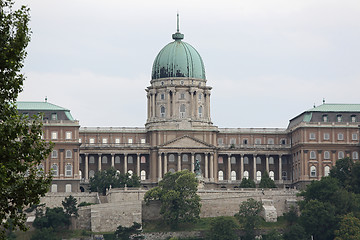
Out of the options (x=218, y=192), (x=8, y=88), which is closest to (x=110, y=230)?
(x=218, y=192)

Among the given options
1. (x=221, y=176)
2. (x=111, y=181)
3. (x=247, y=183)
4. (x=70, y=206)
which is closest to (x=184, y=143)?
(x=221, y=176)

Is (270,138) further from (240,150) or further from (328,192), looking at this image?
(328,192)

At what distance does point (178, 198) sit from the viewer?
148 meters

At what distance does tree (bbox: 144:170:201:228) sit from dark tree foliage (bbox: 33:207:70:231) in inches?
540

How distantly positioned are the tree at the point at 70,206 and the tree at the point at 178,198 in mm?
11505

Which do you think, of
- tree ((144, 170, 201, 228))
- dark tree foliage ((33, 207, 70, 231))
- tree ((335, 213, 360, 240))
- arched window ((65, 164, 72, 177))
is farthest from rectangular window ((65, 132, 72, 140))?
tree ((335, 213, 360, 240))

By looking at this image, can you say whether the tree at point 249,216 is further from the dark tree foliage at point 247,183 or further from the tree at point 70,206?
the tree at point 70,206

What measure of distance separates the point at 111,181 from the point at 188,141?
21.7m

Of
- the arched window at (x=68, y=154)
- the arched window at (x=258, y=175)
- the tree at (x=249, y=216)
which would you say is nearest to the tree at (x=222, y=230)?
the tree at (x=249, y=216)

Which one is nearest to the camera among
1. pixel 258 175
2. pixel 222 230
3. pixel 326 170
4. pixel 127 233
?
pixel 222 230

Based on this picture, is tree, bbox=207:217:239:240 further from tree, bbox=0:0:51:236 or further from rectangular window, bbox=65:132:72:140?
tree, bbox=0:0:51:236

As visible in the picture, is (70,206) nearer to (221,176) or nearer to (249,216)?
(249,216)

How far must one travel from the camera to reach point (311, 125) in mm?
180125

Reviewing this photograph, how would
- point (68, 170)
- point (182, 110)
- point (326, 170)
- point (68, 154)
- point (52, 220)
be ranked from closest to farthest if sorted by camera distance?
point (52, 220) < point (68, 170) < point (68, 154) < point (326, 170) < point (182, 110)
